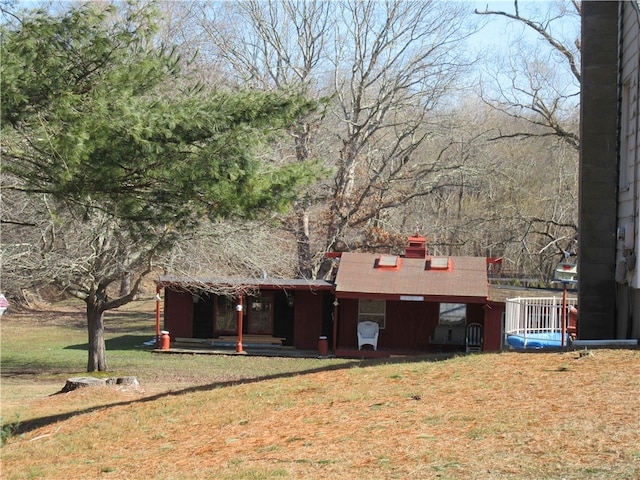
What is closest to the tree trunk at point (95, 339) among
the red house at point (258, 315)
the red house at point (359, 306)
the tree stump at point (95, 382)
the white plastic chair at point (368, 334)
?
the red house at point (359, 306)

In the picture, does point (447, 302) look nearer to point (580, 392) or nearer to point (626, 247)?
point (626, 247)

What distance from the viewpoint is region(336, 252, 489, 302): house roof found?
941 inches

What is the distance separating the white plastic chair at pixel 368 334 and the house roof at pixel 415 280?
1.60m

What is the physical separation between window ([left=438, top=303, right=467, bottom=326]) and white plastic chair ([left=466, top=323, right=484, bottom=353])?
0.39 meters

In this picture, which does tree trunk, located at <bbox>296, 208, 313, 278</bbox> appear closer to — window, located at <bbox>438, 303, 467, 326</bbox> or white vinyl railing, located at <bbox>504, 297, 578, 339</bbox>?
window, located at <bbox>438, 303, 467, 326</bbox>

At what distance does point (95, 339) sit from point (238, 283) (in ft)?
15.7

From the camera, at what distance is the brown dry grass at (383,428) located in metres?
6.11

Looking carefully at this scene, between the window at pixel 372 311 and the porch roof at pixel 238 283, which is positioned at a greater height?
the porch roof at pixel 238 283

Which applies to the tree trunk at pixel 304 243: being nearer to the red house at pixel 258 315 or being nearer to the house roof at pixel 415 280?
the red house at pixel 258 315

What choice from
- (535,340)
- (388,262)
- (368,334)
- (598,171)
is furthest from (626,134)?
(368,334)

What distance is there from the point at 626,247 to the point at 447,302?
41.3 feet

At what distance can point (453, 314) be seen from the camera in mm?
25953

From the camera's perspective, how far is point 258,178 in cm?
1123

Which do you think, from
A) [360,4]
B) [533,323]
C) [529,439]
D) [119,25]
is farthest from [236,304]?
[529,439]
